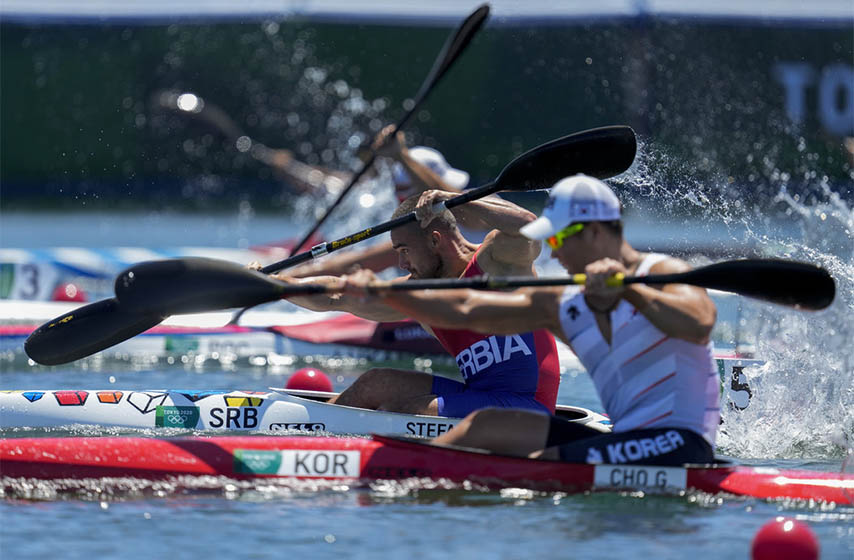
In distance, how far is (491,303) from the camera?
16.5 ft

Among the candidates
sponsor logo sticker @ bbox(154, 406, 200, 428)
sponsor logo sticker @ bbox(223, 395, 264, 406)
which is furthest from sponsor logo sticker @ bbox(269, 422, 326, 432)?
sponsor logo sticker @ bbox(154, 406, 200, 428)

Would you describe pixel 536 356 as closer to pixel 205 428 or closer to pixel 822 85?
pixel 205 428

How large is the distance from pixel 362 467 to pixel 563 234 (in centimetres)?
130

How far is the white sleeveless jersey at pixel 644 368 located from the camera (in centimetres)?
491

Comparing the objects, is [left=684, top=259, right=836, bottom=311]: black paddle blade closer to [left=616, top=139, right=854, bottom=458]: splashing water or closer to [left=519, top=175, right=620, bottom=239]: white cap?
[left=519, top=175, right=620, bottom=239]: white cap

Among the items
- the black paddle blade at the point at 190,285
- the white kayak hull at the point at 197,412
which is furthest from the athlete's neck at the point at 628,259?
the white kayak hull at the point at 197,412

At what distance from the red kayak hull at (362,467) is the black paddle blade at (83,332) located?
58.3 inches

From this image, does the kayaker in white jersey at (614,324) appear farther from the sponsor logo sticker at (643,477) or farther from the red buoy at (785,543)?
the red buoy at (785,543)

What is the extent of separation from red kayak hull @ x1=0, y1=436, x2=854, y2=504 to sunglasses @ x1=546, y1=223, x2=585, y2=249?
894 mm

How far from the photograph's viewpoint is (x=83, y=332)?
22.7 feet

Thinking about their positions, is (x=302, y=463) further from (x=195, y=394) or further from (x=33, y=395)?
(x=33, y=395)

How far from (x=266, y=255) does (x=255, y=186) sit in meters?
11.7

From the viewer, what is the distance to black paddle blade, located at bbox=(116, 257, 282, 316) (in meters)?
5.54

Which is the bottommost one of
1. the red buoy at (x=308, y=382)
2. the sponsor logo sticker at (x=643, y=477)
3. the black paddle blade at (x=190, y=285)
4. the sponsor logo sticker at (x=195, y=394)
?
the sponsor logo sticker at (x=643, y=477)
